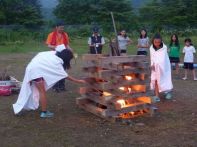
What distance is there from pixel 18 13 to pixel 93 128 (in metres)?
37.9

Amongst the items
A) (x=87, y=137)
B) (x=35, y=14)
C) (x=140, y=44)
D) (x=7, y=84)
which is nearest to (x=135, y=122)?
(x=87, y=137)

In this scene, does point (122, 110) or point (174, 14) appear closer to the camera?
point (122, 110)

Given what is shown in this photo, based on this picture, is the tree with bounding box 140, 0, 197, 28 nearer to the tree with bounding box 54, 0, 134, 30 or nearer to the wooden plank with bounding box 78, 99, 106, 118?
the tree with bounding box 54, 0, 134, 30

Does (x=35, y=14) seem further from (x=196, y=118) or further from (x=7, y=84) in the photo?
(x=196, y=118)

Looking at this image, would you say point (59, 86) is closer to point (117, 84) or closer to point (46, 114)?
point (46, 114)

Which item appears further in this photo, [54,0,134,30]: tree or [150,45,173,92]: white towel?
[54,0,134,30]: tree

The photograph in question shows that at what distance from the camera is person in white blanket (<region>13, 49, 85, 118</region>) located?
25.5 ft

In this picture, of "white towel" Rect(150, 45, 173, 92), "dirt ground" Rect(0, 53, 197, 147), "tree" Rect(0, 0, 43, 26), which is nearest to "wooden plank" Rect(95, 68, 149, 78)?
"dirt ground" Rect(0, 53, 197, 147)

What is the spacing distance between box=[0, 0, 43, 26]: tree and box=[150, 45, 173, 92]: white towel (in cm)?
3390

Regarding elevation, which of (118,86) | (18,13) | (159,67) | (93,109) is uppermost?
(18,13)

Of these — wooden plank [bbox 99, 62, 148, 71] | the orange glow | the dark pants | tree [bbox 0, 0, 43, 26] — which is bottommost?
the dark pants

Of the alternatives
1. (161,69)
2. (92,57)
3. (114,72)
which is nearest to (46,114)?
(92,57)

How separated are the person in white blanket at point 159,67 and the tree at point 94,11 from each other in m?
30.3

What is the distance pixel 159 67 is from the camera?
30.7ft
